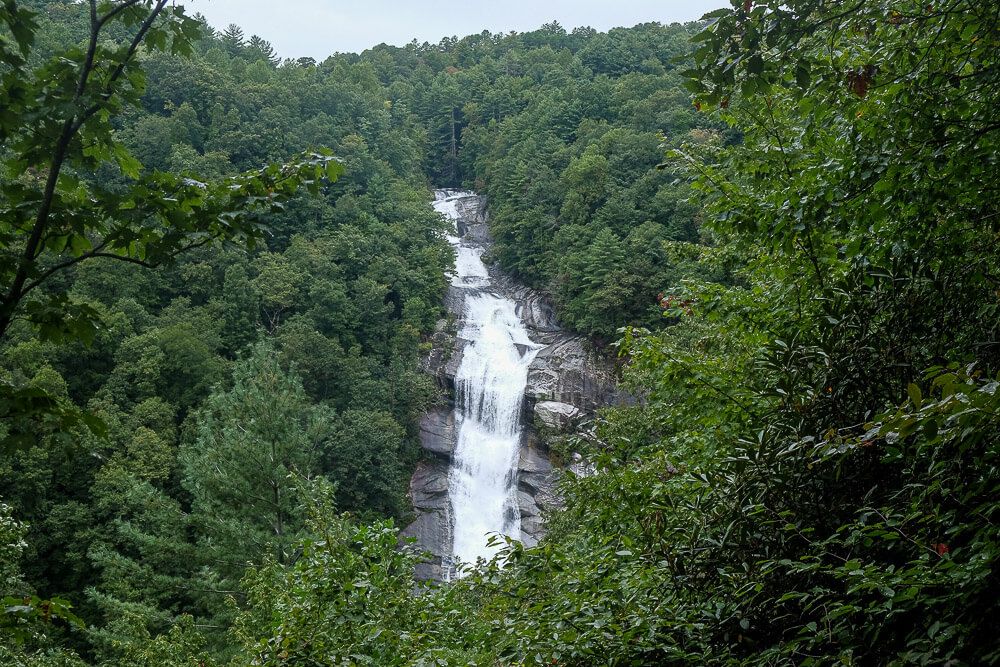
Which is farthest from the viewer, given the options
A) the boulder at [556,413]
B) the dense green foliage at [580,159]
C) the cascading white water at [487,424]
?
the dense green foliage at [580,159]

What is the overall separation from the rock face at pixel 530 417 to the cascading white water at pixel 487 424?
13.8 inches

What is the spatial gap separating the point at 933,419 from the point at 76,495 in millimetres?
23141

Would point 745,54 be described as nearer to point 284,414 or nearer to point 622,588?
point 622,588

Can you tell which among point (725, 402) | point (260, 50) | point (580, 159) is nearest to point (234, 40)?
point (260, 50)

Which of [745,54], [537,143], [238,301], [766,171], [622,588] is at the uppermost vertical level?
[537,143]

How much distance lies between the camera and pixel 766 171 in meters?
5.23

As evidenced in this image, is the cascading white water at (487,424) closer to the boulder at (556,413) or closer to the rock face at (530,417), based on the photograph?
the rock face at (530,417)

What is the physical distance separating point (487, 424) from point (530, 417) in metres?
2.00

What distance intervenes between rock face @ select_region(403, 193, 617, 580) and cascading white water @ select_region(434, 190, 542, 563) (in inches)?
13.8

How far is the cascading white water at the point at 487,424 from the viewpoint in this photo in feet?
86.4

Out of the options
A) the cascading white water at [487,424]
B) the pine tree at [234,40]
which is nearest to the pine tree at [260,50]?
the pine tree at [234,40]

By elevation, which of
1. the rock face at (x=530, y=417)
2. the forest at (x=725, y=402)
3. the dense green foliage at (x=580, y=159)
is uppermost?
the dense green foliage at (x=580, y=159)

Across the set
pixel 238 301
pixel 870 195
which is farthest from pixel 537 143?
pixel 870 195

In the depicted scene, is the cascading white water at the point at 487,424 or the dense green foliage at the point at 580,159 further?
the dense green foliage at the point at 580,159
